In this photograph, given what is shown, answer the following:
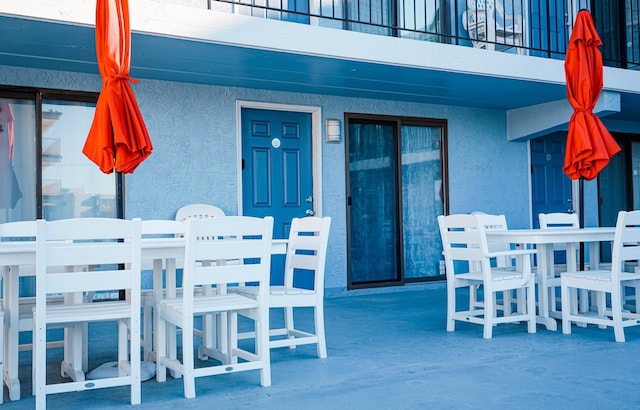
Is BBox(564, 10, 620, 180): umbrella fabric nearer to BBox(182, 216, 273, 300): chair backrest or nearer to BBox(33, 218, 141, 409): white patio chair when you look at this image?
BBox(182, 216, 273, 300): chair backrest

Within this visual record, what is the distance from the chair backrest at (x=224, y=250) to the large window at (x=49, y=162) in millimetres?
3000

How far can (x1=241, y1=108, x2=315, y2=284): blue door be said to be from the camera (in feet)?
21.7

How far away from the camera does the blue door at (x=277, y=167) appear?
661cm

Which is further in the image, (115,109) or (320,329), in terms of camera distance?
(320,329)

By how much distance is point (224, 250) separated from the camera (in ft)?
10.4

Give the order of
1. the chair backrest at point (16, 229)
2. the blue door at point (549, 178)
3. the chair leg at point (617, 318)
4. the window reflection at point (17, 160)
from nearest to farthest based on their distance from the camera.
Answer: the chair backrest at point (16, 229)
the chair leg at point (617, 318)
the window reflection at point (17, 160)
the blue door at point (549, 178)

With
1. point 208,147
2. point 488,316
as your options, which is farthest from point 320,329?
point 208,147

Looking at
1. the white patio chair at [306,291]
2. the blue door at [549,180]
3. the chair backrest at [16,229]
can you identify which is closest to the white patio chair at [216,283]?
the white patio chair at [306,291]

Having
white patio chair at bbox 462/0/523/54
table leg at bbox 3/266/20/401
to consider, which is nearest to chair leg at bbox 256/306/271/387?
table leg at bbox 3/266/20/401

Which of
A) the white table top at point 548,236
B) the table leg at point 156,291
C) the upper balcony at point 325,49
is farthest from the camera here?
the upper balcony at point 325,49

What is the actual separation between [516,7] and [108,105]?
602cm

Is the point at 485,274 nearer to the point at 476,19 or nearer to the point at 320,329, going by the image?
the point at 320,329

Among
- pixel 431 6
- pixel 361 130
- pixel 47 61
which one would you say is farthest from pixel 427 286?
pixel 47 61

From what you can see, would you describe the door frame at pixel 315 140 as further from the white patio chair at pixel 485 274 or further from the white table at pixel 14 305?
the white table at pixel 14 305
